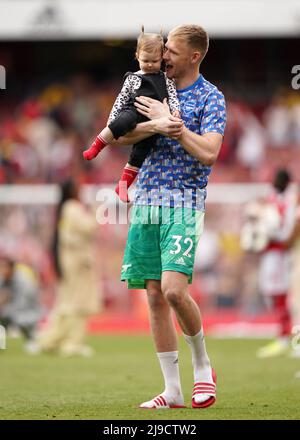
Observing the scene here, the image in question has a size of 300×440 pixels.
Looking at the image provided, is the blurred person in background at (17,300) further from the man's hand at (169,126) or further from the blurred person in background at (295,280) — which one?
the man's hand at (169,126)

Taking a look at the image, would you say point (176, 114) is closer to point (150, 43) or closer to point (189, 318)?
point (150, 43)

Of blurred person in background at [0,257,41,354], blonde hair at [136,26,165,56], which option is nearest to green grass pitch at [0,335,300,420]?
blurred person in background at [0,257,41,354]

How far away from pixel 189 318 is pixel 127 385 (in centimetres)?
268

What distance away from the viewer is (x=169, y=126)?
295 inches

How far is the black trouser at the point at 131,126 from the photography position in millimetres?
7598

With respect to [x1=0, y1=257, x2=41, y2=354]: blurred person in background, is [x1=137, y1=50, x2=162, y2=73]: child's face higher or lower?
lower

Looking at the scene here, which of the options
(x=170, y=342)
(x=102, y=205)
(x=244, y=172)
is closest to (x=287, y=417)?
(x=170, y=342)

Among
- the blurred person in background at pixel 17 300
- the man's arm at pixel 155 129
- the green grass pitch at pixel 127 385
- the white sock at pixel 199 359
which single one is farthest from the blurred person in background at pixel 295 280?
the man's arm at pixel 155 129

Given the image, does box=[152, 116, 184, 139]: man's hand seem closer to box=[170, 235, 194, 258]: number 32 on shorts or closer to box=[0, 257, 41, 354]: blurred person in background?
box=[170, 235, 194, 258]: number 32 on shorts

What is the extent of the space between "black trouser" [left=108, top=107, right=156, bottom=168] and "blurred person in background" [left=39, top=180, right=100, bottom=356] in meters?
7.95

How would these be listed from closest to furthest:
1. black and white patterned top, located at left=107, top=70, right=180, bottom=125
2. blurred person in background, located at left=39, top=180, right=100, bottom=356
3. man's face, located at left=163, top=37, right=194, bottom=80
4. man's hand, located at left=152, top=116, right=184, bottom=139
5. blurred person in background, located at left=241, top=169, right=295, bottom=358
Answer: man's hand, located at left=152, top=116, right=184, bottom=139 < black and white patterned top, located at left=107, top=70, right=180, bottom=125 < man's face, located at left=163, top=37, right=194, bottom=80 < blurred person in background, located at left=241, top=169, right=295, bottom=358 < blurred person in background, located at left=39, top=180, right=100, bottom=356

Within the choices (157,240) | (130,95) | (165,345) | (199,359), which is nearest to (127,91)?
(130,95)

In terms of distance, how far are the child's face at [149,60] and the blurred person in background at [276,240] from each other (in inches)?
306

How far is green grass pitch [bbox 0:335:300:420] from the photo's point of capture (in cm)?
775
